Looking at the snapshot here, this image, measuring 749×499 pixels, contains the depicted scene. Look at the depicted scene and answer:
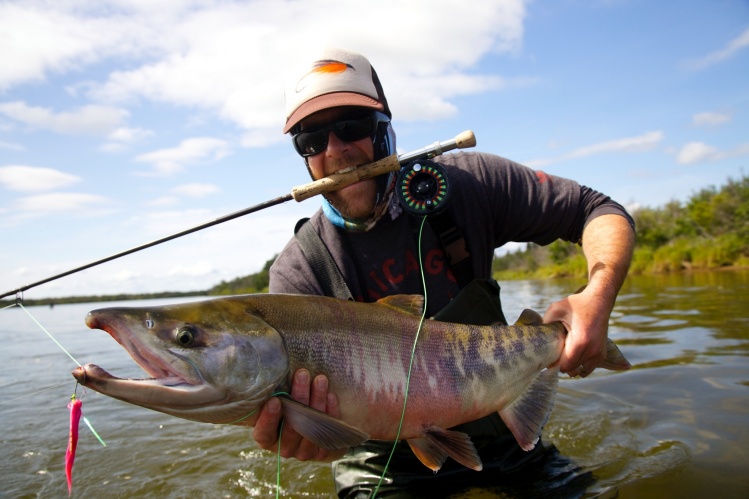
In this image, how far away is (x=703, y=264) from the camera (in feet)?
88.9

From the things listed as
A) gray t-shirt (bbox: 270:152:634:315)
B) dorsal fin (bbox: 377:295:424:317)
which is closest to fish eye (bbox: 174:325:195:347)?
dorsal fin (bbox: 377:295:424:317)

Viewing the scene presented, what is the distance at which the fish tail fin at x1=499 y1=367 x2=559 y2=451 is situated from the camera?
289 cm

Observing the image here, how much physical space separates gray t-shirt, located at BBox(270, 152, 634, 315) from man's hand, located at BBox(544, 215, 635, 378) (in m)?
0.22

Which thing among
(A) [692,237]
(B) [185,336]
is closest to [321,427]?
(B) [185,336]

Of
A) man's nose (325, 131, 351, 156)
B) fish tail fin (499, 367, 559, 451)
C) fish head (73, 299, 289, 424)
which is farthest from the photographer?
man's nose (325, 131, 351, 156)

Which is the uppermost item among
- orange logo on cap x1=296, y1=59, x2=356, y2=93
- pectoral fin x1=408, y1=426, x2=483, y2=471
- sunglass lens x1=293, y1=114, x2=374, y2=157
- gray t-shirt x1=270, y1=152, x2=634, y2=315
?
orange logo on cap x1=296, y1=59, x2=356, y2=93

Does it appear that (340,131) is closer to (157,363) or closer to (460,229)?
(460,229)

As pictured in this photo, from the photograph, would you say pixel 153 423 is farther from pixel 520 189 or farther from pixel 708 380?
pixel 708 380

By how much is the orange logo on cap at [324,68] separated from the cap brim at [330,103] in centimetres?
18

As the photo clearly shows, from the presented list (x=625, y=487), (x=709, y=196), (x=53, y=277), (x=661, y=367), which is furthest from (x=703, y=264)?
(x=53, y=277)

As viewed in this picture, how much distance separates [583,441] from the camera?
4477 millimetres

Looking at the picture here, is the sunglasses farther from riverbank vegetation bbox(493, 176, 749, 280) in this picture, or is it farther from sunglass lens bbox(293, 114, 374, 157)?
riverbank vegetation bbox(493, 176, 749, 280)

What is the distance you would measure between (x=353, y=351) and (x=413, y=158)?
1425 mm

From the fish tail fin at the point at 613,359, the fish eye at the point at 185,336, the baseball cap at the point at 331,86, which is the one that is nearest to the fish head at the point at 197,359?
the fish eye at the point at 185,336
